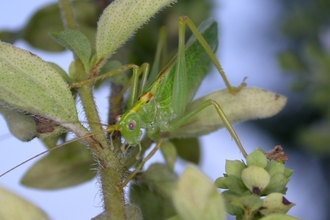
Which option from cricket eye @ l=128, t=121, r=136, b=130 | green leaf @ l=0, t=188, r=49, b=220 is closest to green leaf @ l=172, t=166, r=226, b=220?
green leaf @ l=0, t=188, r=49, b=220

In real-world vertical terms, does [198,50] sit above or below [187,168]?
above

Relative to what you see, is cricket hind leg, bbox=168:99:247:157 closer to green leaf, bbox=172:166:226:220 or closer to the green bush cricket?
the green bush cricket

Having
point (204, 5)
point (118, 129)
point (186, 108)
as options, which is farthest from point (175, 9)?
point (118, 129)

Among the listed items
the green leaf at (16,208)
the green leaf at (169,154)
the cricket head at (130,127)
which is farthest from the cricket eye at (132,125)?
the green leaf at (16,208)

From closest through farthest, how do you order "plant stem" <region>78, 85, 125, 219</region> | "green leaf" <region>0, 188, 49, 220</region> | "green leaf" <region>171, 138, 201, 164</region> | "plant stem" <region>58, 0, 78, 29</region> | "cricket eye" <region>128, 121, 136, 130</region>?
"green leaf" <region>0, 188, 49, 220</region>, "plant stem" <region>78, 85, 125, 219</region>, "plant stem" <region>58, 0, 78, 29</region>, "cricket eye" <region>128, 121, 136, 130</region>, "green leaf" <region>171, 138, 201, 164</region>

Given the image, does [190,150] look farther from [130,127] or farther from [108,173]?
[108,173]

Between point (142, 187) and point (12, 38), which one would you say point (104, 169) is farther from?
point (12, 38)

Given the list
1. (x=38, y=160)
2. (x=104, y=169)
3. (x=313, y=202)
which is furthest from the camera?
(x=313, y=202)
